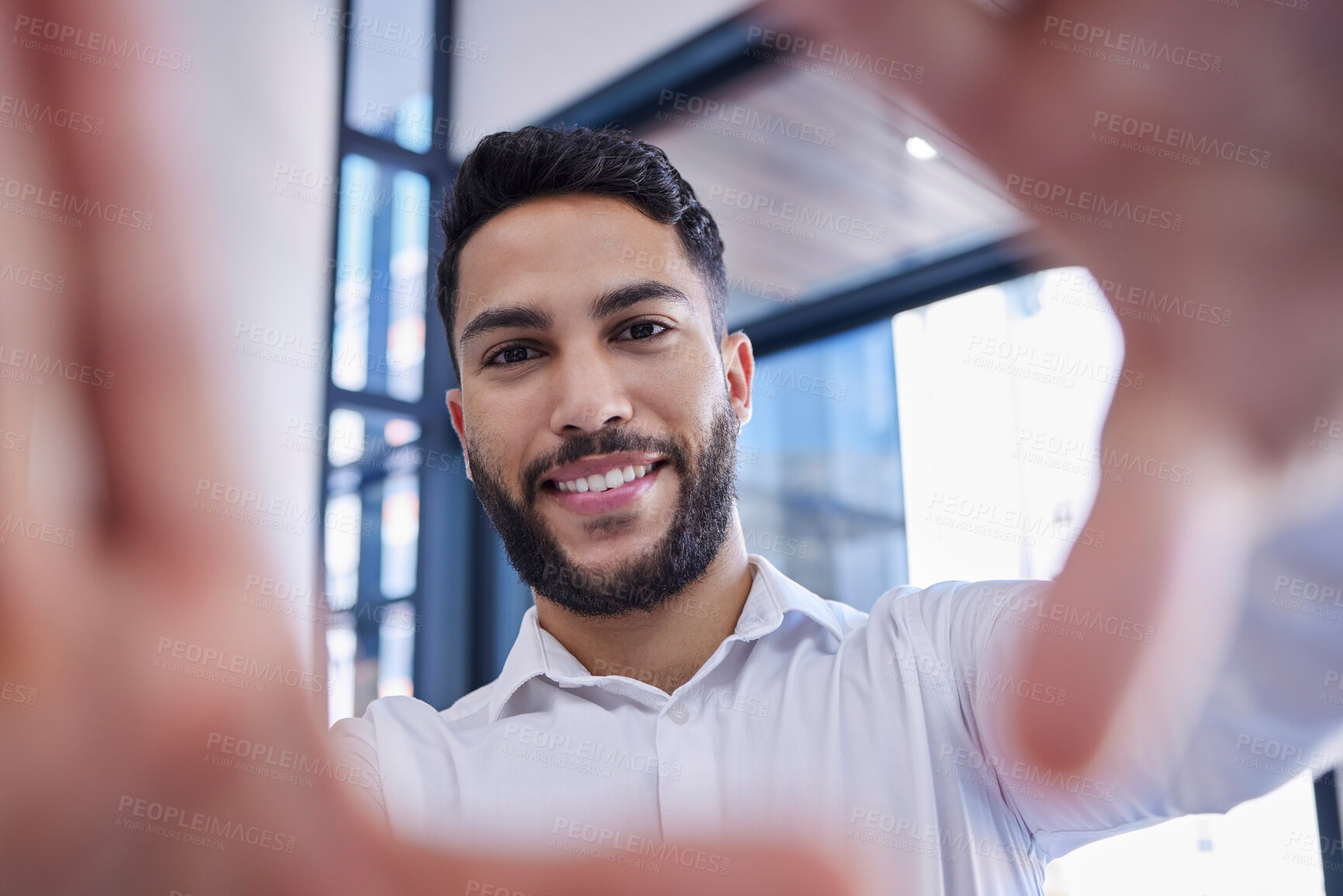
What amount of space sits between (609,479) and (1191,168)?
0.54 m

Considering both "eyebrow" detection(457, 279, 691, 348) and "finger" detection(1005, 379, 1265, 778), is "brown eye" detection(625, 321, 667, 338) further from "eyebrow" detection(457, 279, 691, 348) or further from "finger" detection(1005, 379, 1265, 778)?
"finger" detection(1005, 379, 1265, 778)

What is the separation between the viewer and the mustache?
0.67 metres

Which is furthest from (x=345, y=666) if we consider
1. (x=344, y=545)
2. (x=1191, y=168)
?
(x=1191, y=168)

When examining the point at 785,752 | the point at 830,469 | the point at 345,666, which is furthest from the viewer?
the point at 345,666

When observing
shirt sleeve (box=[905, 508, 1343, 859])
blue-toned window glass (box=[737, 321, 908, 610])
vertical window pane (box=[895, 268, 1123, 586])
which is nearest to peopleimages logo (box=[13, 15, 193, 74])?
shirt sleeve (box=[905, 508, 1343, 859])

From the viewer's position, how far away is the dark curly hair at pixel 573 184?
2.49 feet

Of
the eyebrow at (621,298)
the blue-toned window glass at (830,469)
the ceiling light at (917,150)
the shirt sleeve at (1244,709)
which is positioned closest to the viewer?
the shirt sleeve at (1244,709)

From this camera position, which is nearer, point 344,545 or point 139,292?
point 139,292

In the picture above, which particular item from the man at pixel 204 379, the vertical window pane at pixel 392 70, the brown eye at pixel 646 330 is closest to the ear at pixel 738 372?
the brown eye at pixel 646 330

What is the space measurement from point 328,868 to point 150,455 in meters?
0.08

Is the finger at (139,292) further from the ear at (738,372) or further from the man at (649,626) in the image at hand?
the ear at (738,372)

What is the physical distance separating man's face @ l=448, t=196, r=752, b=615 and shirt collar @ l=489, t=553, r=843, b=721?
0.22ft

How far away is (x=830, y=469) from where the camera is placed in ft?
5.76

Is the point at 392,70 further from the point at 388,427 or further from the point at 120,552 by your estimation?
the point at 120,552
